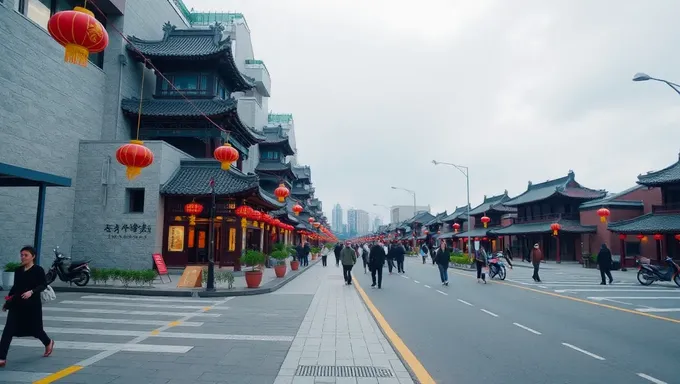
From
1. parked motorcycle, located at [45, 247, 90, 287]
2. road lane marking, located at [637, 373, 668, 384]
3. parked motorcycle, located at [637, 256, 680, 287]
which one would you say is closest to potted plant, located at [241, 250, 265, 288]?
parked motorcycle, located at [45, 247, 90, 287]

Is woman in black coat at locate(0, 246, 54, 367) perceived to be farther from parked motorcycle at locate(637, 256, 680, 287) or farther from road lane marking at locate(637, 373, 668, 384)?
parked motorcycle at locate(637, 256, 680, 287)

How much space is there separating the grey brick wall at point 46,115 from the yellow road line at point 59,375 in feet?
45.9

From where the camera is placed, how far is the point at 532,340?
7527 millimetres

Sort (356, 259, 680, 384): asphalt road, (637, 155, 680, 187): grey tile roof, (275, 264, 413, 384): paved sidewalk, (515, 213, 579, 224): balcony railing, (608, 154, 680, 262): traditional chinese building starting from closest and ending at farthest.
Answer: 1. (275, 264, 413, 384): paved sidewalk
2. (356, 259, 680, 384): asphalt road
3. (608, 154, 680, 262): traditional chinese building
4. (637, 155, 680, 187): grey tile roof
5. (515, 213, 579, 224): balcony railing

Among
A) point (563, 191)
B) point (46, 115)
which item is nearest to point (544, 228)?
point (563, 191)

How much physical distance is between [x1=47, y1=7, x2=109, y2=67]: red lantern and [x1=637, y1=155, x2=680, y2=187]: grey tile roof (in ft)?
117

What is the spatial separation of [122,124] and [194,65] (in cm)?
561

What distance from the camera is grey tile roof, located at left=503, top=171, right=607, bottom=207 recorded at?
132ft

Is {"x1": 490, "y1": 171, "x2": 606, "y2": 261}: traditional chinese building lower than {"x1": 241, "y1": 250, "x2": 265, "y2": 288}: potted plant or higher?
higher

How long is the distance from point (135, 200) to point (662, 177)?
36204 mm

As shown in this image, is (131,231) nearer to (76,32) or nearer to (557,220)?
(76,32)

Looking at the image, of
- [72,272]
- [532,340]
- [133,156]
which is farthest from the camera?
[72,272]

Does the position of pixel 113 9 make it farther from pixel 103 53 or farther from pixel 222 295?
pixel 222 295

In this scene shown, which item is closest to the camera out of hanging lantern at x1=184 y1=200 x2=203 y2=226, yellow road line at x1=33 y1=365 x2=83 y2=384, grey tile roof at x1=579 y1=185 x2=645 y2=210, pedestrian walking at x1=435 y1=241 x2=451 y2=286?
yellow road line at x1=33 y1=365 x2=83 y2=384
